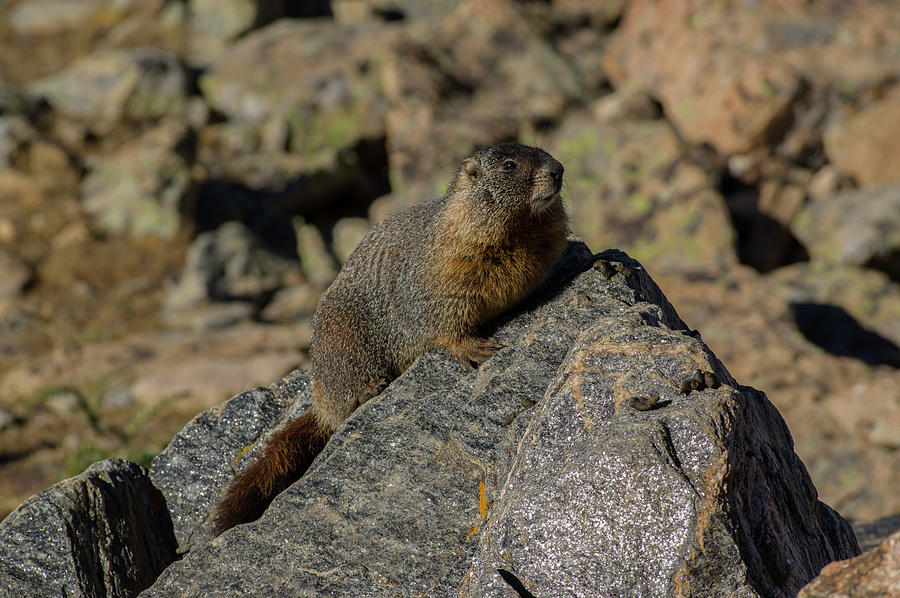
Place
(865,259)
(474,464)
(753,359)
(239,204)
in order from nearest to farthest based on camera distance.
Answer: (474,464) → (753,359) → (865,259) → (239,204)

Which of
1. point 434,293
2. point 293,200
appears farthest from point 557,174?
point 293,200

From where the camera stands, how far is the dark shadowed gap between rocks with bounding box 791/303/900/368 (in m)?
12.5

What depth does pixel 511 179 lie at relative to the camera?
264 inches

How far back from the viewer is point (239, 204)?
19812 mm

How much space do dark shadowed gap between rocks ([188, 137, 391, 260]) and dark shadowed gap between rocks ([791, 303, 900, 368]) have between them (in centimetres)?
1047

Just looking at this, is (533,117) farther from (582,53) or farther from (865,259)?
(865,259)

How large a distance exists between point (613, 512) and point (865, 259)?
482 inches

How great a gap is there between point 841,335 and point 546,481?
10.3 meters

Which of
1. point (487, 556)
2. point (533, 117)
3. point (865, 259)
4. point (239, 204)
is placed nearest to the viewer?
point (487, 556)

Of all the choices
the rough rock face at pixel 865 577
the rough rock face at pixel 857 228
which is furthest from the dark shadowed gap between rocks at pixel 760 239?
the rough rock face at pixel 865 577

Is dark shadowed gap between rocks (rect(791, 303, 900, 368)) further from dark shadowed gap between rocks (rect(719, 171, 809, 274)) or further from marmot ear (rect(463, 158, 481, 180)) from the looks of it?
marmot ear (rect(463, 158, 481, 180))

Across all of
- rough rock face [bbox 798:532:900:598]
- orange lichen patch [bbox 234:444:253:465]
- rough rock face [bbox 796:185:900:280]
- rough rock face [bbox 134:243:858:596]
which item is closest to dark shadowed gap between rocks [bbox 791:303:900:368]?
rough rock face [bbox 796:185:900:280]

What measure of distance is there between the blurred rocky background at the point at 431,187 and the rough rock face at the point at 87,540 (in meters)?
3.29

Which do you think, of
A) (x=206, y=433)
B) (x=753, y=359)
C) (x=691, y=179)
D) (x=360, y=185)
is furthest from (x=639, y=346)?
(x=360, y=185)
